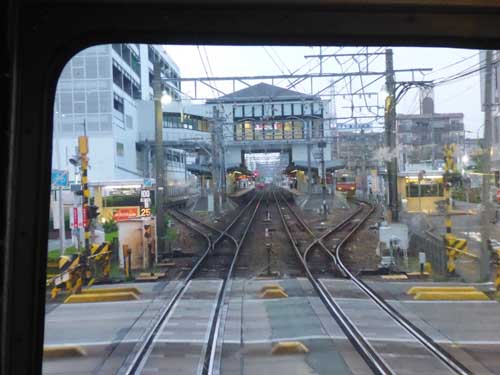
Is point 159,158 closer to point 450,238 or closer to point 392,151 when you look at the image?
point 392,151

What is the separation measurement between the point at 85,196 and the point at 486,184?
3282 mm

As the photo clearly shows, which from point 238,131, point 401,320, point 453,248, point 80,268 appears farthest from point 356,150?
point 80,268

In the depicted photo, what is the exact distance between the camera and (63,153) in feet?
7.14

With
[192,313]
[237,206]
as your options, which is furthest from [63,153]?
[237,206]

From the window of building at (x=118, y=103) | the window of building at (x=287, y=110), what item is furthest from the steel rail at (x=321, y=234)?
the window of building at (x=118, y=103)

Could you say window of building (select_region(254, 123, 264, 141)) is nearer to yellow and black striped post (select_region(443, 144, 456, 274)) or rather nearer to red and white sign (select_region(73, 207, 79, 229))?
red and white sign (select_region(73, 207, 79, 229))

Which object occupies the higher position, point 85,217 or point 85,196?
point 85,196

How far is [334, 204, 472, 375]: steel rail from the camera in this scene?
8.55ft

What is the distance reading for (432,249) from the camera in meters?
4.29

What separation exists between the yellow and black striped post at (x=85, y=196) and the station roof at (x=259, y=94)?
1.06 metres

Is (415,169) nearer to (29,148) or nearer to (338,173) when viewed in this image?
(338,173)

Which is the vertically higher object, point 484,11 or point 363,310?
point 484,11

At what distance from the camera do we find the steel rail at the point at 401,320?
261 centimetres

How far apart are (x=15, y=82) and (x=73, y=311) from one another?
74.8 inches
